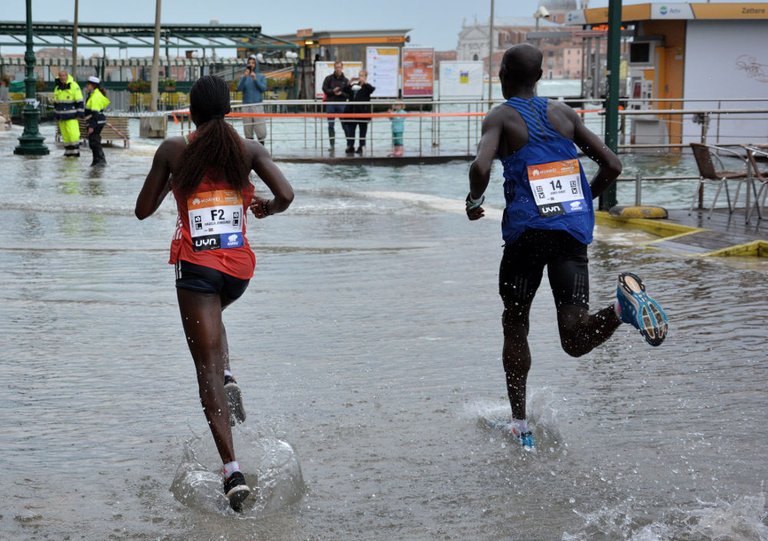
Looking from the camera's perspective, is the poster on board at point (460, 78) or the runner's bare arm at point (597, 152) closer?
the runner's bare arm at point (597, 152)

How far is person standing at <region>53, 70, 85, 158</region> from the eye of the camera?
25.3m

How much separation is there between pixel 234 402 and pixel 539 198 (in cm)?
161

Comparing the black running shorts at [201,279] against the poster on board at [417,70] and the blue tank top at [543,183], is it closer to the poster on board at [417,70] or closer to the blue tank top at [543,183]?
the blue tank top at [543,183]

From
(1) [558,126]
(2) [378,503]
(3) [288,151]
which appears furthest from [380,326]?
(3) [288,151]

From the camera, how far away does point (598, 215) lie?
14.6 metres

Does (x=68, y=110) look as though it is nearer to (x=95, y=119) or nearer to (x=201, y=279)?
(x=95, y=119)

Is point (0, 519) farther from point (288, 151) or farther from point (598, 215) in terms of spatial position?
point (288, 151)

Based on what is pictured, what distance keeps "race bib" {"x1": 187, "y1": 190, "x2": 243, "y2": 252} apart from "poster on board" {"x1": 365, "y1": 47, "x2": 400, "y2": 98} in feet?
109

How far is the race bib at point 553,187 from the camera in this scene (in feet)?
18.0

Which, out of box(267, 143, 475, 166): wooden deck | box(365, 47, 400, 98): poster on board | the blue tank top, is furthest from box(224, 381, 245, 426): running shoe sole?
box(365, 47, 400, 98): poster on board

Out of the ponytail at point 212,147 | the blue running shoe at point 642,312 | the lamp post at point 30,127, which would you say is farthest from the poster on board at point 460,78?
the ponytail at point 212,147

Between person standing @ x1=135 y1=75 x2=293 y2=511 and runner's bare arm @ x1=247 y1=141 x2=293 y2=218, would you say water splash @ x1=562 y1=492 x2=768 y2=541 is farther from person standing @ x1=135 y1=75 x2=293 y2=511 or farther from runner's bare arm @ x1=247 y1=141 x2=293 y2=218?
runner's bare arm @ x1=247 y1=141 x2=293 y2=218

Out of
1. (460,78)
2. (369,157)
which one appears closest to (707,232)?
(369,157)

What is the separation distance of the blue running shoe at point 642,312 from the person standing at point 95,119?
1916 cm
